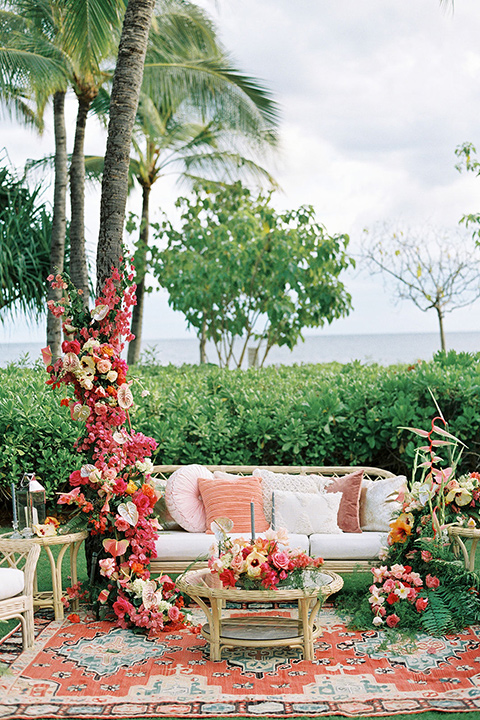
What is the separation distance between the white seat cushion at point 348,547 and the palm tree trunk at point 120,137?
2065 mm

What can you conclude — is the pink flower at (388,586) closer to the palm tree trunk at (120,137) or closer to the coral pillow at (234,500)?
the coral pillow at (234,500)

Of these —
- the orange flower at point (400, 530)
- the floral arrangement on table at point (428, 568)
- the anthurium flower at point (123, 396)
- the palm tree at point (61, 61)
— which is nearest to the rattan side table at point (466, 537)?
the floral arrangement on table at point (428, 568)

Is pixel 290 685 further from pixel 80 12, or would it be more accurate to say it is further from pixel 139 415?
pixel 80 12

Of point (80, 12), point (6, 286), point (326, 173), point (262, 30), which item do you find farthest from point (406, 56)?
point (326, 173)

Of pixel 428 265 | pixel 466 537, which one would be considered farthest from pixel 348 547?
pixel 428 265

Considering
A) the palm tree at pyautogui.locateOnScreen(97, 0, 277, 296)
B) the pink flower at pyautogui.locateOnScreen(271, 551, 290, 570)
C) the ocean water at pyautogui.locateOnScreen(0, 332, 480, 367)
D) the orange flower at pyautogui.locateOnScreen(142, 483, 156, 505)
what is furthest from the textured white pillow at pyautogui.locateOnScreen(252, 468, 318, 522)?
the ocean water at pyautogui.locateOnScreen(0, 332, 480, 367)

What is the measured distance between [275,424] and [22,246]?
7.52 meters

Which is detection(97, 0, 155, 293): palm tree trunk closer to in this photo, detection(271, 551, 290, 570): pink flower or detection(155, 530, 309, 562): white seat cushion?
detection(155, 530, 309, 562): white seat cushion

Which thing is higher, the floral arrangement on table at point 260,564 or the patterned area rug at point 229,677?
the floral arrangement on table at point 260,564

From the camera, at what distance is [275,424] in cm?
589

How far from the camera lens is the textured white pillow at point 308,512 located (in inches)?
186

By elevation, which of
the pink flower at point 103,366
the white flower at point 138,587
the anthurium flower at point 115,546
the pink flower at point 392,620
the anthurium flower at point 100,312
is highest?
the anthurium flower at point 100,312

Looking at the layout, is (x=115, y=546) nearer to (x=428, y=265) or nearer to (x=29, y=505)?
(x=29, y=505)

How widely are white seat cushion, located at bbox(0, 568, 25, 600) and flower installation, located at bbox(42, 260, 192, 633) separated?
479mm
